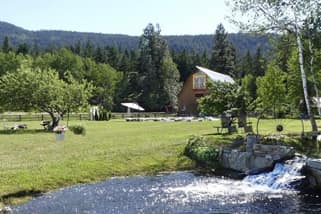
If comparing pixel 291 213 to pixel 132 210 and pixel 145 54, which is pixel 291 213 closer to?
pixel 132 210

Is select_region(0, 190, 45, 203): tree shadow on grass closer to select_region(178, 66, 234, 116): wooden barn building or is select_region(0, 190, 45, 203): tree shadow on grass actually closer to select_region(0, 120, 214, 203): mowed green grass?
select_region(0, 120, 214, 203): mowed green grass

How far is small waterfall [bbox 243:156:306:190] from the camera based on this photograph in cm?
1883

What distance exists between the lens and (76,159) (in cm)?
2206

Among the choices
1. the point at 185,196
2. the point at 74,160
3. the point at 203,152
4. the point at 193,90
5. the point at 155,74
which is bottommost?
the point at 185,196

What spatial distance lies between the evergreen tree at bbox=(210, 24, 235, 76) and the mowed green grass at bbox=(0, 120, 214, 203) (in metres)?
63.5

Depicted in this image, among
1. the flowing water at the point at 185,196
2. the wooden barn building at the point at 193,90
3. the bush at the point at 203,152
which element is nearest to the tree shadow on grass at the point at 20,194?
the flowing water at the point at 185,196

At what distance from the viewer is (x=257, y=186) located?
748 inches

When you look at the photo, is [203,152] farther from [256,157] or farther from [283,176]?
[283,176]

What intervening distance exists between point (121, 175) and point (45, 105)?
19061mm

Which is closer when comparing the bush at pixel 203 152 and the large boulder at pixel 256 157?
the large boulder at pixel 256 157

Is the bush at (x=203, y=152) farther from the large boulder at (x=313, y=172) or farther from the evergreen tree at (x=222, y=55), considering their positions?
the evergreen tree at (x=222, y=55)

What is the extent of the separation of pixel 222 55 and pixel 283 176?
7520cm

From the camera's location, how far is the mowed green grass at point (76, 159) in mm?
18500

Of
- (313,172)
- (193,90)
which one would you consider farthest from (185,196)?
(193,90)
